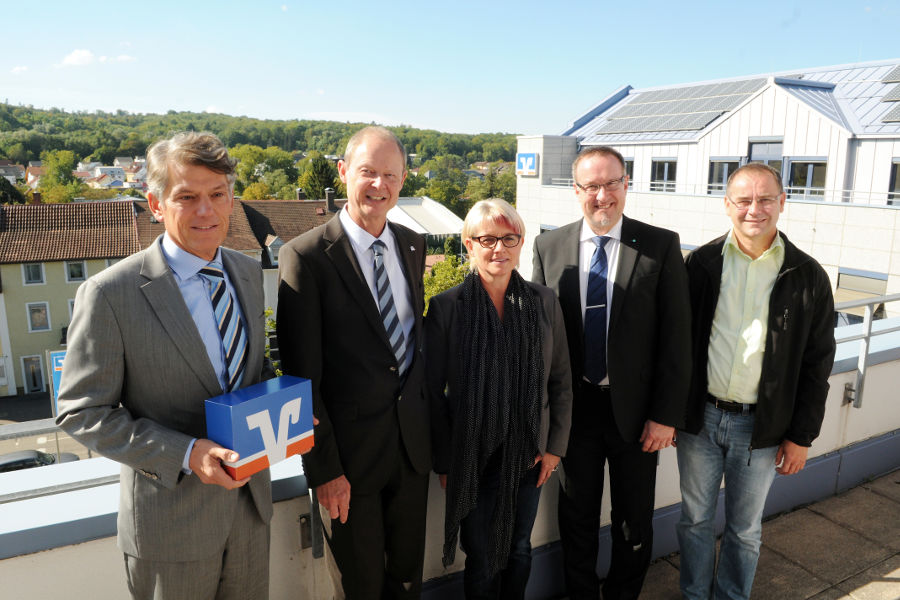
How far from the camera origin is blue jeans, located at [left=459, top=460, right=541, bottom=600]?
2482mm

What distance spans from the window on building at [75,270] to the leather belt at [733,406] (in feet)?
133

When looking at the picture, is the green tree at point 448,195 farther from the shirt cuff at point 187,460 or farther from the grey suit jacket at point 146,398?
the shirt cuff at point 187,460

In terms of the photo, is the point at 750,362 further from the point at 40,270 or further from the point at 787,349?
the point at 40,270

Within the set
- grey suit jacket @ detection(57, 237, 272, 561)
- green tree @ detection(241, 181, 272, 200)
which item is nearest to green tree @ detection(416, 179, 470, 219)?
green tree @ detection(241, 181, 272, 200)

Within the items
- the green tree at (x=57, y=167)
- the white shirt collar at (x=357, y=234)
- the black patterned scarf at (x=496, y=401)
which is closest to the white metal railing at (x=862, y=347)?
the black patterned scarf at (x=496, y=401)

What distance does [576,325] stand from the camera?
2.69m

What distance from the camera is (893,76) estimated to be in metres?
18.7

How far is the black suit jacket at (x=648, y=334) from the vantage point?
2572mm

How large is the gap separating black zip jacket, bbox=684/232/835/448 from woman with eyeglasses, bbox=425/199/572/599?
660 mm

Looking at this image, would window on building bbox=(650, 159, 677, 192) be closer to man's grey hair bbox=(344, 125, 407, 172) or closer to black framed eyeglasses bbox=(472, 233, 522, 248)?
black framed eyeglasses bbox=(472, 233, 522, 248)

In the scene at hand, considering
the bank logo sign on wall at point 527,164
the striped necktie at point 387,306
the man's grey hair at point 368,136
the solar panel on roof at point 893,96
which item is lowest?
the striped necktie at point 387,306

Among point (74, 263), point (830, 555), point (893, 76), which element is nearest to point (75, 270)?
point (74, 263)

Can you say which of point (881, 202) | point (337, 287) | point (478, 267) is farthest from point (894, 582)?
point (881, 202)

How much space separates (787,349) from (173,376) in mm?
2360
